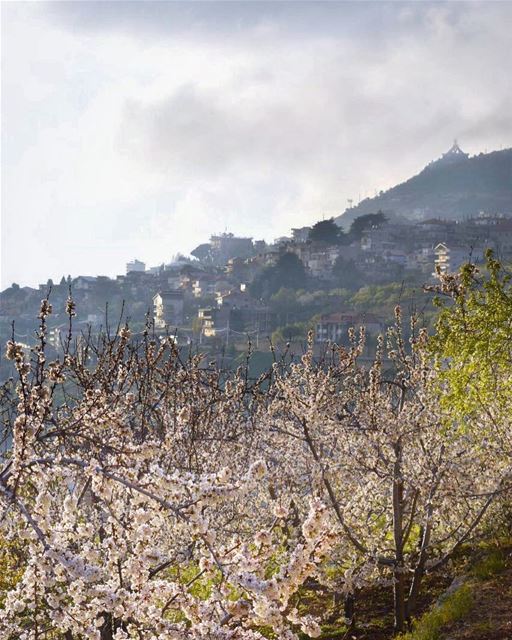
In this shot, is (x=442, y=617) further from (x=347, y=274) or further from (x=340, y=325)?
(x=347, y=274)

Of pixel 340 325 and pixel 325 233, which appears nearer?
pixel 340 325

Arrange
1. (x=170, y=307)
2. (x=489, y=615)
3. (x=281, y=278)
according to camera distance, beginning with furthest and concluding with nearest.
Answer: (x=170, y=307) → (x=281, y=278) → (x=489, y=615)

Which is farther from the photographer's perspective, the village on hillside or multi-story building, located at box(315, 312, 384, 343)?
the village on hillside

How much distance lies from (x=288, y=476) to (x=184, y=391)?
263 centimetres

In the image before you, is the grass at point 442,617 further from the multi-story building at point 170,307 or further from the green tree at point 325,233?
the green tree at point 325,233

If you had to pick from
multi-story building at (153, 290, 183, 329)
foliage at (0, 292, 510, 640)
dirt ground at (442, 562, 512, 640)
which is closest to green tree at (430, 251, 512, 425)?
foliage at (0, 292, 510, 640)

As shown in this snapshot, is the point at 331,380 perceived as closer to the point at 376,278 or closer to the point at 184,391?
the point at 184,391

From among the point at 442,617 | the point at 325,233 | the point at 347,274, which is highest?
the point at 325,233

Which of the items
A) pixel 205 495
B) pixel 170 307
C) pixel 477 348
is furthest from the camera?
pixel 170 307

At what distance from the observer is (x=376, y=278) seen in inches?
3467

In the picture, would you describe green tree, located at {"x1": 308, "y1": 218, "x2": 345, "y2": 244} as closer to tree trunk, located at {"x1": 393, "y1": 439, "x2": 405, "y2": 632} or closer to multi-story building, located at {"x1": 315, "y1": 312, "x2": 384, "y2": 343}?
multi-story building, located at {"x1": 315, "y1": 312, "x2": 384, "y2": 343}

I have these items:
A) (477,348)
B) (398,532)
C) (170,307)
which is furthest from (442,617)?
(170,307)

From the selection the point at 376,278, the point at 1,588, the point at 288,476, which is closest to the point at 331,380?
the point at 288,476

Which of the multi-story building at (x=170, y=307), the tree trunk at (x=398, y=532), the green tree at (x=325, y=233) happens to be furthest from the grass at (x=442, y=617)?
the green tree at (x=325, y=233)
